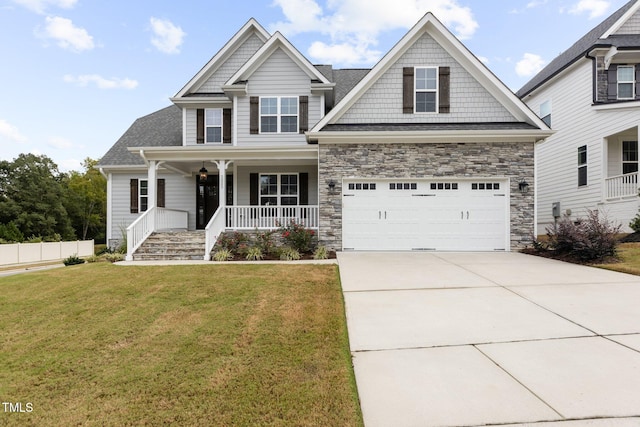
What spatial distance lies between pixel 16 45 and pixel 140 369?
19.7 metres

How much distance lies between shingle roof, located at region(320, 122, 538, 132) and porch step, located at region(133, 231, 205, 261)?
5.57 metres

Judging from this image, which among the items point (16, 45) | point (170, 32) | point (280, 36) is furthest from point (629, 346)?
point (16, 45)

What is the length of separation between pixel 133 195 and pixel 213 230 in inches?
286

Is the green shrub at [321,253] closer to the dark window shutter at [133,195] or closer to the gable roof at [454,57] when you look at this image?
the gable roof at [454,57]

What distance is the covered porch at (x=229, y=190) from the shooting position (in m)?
11.1

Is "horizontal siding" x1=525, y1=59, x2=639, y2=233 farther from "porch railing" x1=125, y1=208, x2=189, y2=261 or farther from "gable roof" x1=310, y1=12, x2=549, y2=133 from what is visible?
"porch railing" x1=125, y1=208, x2=189, y2=261

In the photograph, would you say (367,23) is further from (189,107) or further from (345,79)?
(189,107)

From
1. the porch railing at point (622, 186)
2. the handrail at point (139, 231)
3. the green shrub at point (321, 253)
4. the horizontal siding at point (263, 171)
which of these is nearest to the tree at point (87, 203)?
the horizontal siding at point (263, 171)

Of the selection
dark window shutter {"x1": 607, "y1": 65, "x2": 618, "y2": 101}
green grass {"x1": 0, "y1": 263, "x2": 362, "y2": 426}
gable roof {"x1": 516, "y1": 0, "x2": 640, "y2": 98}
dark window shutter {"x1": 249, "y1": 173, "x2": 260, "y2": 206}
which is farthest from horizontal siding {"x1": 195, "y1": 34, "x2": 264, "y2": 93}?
dark window shutter {"x1": 607, "y1": 65, "x2": 618, "y2": 101}

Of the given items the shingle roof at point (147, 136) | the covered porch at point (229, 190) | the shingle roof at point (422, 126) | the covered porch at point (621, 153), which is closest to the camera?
the shingle roof at point (422, 126)

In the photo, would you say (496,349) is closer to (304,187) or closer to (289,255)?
(289,255)

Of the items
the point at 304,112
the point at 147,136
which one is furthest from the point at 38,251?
the point at 304,112

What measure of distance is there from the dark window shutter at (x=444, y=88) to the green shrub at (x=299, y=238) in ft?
20.4

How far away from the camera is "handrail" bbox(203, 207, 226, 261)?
32.3 feet
